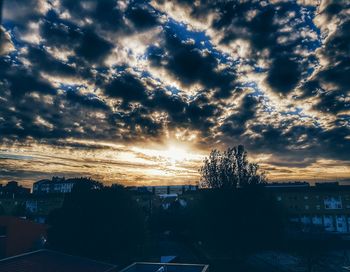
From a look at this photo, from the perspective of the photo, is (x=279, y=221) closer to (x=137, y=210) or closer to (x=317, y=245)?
(x=317, y=245)

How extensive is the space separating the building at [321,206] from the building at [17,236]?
158ft

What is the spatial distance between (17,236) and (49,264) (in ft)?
46.1

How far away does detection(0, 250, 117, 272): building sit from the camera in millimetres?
24156

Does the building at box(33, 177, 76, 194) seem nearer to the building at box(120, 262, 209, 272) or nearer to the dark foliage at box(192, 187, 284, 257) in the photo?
the dark foliage at box(192, 187, 284, 257)

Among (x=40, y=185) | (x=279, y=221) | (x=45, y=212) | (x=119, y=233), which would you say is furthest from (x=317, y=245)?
(x=40, y=185)

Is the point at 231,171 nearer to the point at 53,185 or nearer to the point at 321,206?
the point at 321,206

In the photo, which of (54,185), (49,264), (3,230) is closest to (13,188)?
(54,185)

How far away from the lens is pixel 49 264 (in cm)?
2642

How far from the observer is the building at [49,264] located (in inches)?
951

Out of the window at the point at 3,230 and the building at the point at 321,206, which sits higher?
the building at the point at 321,206

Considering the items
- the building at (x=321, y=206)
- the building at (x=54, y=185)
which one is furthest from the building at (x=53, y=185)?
the building at (x=321, y=206)

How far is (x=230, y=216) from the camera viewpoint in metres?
36.9

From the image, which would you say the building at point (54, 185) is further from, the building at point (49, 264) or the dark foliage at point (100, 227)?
the building at point (49, 264)

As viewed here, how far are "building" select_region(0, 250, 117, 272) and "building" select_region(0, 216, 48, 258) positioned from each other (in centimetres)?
871
